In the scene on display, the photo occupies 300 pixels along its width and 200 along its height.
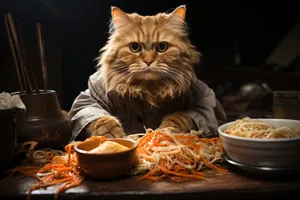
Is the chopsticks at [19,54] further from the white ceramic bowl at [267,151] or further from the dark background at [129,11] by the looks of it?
the dark background at [129,11]

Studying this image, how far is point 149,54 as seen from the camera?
1487 millimetres

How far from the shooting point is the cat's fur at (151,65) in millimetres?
1484

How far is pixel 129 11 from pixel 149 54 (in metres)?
1.53

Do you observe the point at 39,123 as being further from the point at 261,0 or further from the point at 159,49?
the point at 261,0

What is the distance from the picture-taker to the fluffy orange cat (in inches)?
58.8

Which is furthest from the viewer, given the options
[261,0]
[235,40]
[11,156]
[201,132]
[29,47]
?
[235,40]

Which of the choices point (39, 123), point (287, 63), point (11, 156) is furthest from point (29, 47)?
point (287, 63)

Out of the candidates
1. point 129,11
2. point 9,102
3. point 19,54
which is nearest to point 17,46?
point 19,54

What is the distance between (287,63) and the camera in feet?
10.1

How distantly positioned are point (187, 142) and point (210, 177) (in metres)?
0.24

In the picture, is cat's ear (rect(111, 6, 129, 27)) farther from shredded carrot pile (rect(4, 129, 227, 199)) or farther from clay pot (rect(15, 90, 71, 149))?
shredded carrot pile (rect(4, 129, 227, 199))

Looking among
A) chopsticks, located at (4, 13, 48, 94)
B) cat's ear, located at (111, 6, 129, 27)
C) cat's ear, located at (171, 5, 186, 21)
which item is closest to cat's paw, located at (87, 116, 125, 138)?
chopsticks, located at (4, 13, 48, 94)

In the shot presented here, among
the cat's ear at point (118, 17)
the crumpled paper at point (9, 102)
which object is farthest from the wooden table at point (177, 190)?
the cat's ear at point (118, 17)

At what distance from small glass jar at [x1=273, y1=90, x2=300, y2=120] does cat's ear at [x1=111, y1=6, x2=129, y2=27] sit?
0.77 metres
